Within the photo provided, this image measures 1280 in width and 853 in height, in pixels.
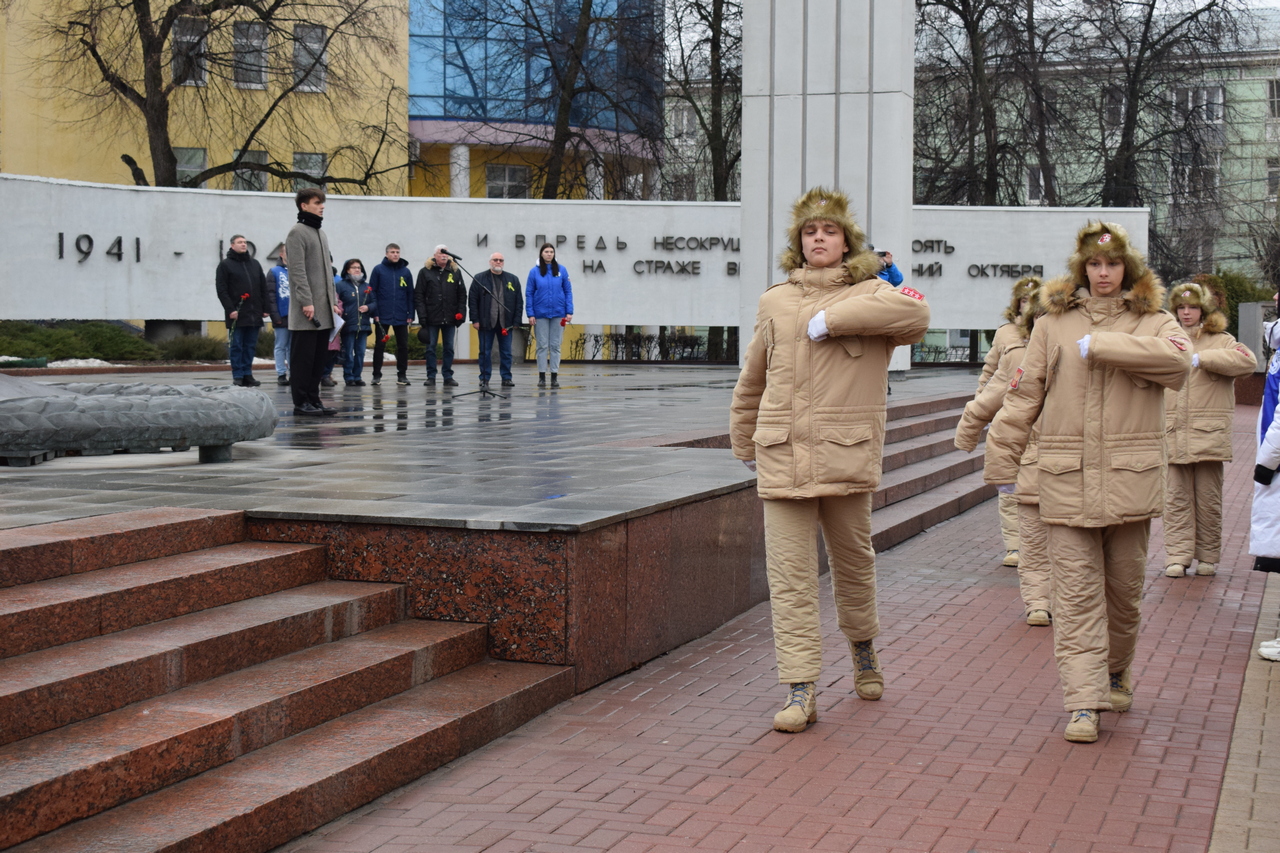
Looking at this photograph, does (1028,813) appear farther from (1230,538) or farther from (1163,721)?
(1230,538)

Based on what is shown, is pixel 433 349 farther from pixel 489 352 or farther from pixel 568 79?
pixel 568 79

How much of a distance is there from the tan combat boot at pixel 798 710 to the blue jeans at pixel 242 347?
1286cm

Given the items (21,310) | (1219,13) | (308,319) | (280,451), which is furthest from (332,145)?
(280,451)

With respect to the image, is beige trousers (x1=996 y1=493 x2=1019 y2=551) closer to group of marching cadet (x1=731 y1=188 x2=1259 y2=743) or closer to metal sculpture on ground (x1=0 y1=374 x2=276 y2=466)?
group of marching cadet (x1=731 y1=188 x2=1259 y2=743)

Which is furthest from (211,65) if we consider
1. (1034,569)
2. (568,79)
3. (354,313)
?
(1034,569)

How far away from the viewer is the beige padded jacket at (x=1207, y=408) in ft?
28.1

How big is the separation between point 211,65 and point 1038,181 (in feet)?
80.4

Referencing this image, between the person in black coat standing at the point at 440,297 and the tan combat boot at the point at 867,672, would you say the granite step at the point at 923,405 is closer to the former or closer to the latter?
the person in black coat standing at the point at 440,297

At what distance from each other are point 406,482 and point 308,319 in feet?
15.9

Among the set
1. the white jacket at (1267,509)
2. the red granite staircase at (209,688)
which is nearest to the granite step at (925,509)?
the white jacket at (1267,509)

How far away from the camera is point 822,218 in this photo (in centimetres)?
518

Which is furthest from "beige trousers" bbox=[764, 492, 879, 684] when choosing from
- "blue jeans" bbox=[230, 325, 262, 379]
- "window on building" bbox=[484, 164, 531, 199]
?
"window on building" bbox=[484, 164, 531, 199]

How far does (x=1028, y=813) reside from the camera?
424cm

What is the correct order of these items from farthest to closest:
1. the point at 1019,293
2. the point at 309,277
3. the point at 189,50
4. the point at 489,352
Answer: the point at 189,50, the point at 489,352, the point at 309,277, the point at 1019,293
